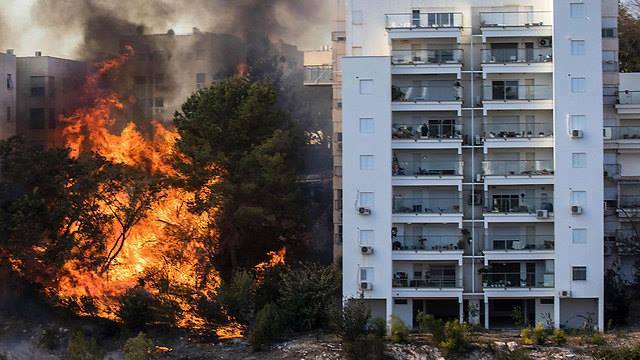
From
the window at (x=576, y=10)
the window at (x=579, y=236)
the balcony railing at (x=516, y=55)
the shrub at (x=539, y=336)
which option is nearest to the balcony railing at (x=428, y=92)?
the balcony railing at (x=516, y=55)

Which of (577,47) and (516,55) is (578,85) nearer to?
(577,47)

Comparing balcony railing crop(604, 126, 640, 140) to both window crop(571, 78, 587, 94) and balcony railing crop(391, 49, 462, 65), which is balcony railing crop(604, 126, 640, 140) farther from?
balcony railing crop(391, 49, 462, 65)

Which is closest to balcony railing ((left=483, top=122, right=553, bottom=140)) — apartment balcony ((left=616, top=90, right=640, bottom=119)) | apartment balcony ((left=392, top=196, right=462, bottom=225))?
apartment balcony ((left=392, top=196, right=462, bottom=225))

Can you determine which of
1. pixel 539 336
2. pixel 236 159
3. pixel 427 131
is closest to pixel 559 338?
pixel 539 336

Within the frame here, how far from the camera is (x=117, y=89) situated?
62500 mm

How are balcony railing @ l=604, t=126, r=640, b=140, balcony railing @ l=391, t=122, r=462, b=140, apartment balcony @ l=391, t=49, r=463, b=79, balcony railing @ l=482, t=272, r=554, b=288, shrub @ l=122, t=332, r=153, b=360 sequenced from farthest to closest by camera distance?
balcony railing @ l=604, t=126, r=640, b=140 < apartment balcony @ l=391, t=49, r=463, b=79 < balcony railing @ l=391, t=122, r=462, b=140 < balcony railing @ l=482, t=272, r=554, b=288 < shrub @ l=122, t=332, r=153, b=360

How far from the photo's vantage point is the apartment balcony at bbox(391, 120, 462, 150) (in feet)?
178

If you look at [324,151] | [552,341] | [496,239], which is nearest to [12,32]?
[324,151]

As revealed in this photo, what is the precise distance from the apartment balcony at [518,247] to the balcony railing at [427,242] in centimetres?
168

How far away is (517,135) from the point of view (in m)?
54.6

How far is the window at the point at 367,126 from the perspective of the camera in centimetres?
5338

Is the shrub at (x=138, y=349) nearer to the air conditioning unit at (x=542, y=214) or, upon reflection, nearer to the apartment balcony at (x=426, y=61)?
the apartment balcony at (x=426, y=61)

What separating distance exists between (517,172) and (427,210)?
4850 millimetres

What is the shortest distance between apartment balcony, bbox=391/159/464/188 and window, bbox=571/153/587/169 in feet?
17.8
